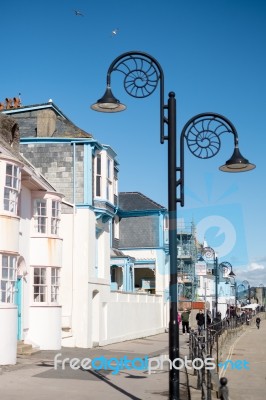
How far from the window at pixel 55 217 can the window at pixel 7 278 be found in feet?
14.8

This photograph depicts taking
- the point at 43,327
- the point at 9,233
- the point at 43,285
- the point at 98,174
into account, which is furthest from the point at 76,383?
the point at 98,174

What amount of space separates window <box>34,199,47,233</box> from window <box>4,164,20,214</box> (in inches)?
147

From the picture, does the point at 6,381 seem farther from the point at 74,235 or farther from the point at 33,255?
the point at 74,235

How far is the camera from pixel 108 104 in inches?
412

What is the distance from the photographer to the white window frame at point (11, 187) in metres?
17.8

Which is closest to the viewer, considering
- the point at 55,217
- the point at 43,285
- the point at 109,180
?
the point at 43,285

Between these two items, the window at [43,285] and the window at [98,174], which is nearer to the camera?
the window at [43,285]

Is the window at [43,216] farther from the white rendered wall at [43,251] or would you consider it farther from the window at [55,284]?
the window at [55,284]

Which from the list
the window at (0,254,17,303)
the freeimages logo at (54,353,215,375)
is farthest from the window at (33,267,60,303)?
the window at (0,254,17,303)

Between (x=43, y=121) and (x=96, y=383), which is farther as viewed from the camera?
(x=43, y=121)

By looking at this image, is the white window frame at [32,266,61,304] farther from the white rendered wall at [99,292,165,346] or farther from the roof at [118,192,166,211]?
the roof at [118,192,166,211]

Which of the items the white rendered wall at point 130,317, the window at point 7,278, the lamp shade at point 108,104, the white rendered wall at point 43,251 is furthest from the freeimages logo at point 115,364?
the lamp shade at point 108,104

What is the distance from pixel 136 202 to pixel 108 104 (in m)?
34.1

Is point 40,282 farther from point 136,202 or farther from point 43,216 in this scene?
point 136,202
